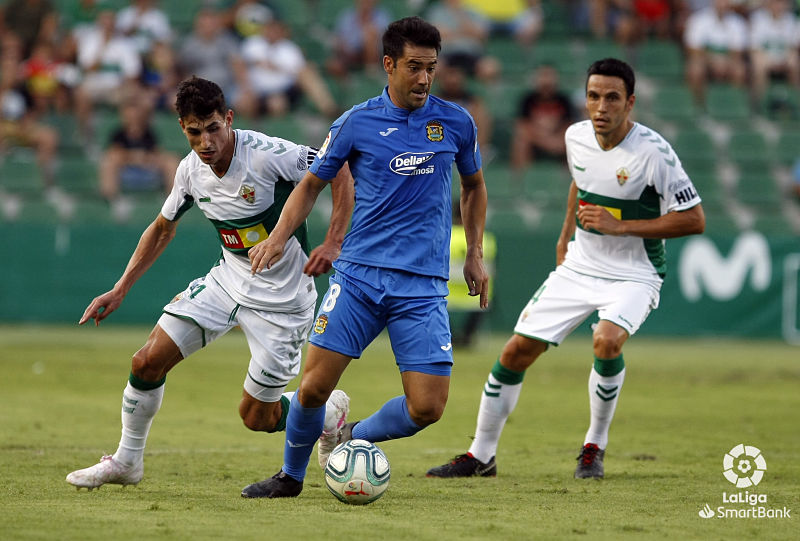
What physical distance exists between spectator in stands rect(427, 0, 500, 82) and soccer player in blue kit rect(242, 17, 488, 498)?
13671 mm

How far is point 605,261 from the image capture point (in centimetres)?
797

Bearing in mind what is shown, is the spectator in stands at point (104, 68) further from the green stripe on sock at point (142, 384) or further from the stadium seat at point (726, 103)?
the green stripe on sock at point (142, 384)

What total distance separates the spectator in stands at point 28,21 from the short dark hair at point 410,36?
14.6 m

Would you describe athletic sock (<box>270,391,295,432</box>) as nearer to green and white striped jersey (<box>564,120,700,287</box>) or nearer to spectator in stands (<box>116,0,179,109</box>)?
green and white striped jersey (<box>564,120,700,287</box>)

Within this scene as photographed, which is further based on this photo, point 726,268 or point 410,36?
point 726,268

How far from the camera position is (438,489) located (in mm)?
6914

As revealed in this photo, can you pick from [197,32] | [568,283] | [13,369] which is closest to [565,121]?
[197,32]

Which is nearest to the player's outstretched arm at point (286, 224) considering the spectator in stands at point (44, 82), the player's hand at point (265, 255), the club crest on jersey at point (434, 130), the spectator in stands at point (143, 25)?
the player's hand at point (265, 255)

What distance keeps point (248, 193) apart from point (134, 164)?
37.9 feet

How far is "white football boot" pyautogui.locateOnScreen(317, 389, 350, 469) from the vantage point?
7.14 meters

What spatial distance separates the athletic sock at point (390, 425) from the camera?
21.1ft

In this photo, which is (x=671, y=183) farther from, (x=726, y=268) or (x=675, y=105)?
(x=675, y=105)

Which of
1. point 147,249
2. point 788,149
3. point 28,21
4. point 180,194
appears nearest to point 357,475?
point 147,249

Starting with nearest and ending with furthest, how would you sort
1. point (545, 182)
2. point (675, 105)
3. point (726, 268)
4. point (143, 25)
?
point (726, 268), point (545, 182), point (143, 25), point (675, 105)
